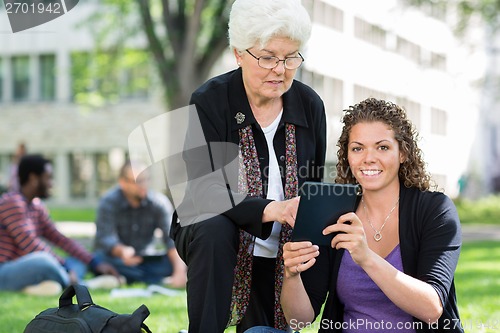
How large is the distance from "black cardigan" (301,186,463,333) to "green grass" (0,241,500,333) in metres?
1.36

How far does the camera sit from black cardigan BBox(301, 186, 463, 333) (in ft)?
9.16

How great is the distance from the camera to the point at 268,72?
347cm

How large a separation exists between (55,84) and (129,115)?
356cm

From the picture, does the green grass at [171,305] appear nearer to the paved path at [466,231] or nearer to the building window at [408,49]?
the paved path at [466,231]

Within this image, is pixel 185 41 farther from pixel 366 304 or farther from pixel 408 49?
pixel 408 49

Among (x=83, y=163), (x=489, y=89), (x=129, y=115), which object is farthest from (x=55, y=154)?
(x=489, y=89)

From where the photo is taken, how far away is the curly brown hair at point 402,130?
2980 mm

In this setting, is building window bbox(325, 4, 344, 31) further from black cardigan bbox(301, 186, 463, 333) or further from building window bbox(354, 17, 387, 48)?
black cardigan bbox(301, 186, 463, 333)

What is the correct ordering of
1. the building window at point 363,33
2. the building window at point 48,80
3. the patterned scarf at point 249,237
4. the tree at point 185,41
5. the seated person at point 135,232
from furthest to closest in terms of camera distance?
the building window at point 48,80, the building window at point 363,33, the tree at point 185,41, the seated person at point 135,232, the patterned scarf at point 249,237

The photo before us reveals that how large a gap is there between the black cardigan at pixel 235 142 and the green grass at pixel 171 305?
113cm

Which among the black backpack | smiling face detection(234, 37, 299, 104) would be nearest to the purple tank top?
the black backpack

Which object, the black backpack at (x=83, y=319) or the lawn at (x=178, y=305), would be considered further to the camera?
the lawn at (x=178, y=305)

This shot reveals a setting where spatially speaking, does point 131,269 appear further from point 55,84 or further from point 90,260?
point 55,84

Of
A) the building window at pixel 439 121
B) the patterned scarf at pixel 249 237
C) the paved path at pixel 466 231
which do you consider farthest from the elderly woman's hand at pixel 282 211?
the building window at pixel 439 121
